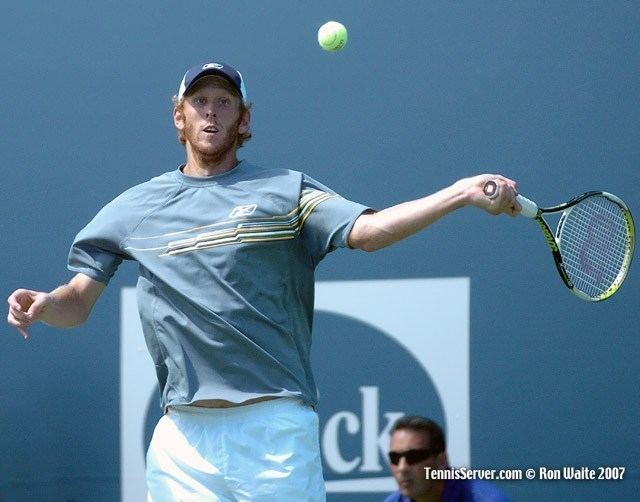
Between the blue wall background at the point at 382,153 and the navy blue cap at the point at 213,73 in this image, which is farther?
the blue wall background at the point at 382,153

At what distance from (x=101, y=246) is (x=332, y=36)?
114 centimetres

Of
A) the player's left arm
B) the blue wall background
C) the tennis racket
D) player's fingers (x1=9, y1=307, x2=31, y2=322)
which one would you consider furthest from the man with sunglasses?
player's fingers (x1=9, y1=307, x2=31, y2=322)

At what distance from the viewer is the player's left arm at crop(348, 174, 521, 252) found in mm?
2715

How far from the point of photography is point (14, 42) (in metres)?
4.29

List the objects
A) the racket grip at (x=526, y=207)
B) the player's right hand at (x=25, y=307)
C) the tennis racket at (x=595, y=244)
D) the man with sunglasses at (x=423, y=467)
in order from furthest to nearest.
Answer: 1. the man with sunglasses at (x=423, y=467)
2. the tennis racket at (x=595, y=244)
3. the player's right hand at (x=25, y=307)
4. the racket grip at (x=526, y=207)

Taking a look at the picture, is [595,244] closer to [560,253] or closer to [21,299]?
[560,253]

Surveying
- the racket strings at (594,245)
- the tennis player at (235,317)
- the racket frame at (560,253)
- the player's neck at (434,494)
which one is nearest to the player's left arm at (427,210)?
the tennis player at (235,317)

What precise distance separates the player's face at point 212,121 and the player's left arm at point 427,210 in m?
0.45

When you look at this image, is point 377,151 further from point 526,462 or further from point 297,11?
point 526,462

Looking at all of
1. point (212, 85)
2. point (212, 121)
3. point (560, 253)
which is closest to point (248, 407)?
point (212, 121)

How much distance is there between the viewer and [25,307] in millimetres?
3111

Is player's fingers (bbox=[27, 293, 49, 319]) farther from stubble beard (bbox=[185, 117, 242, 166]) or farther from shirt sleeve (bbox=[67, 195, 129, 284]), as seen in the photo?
stubble beard (bbox=[185, 117, 242, 166])

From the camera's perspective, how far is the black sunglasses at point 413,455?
3.92 meters

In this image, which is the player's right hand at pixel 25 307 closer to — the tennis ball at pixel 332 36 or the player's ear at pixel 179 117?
the player's ear at pixel 179 117
